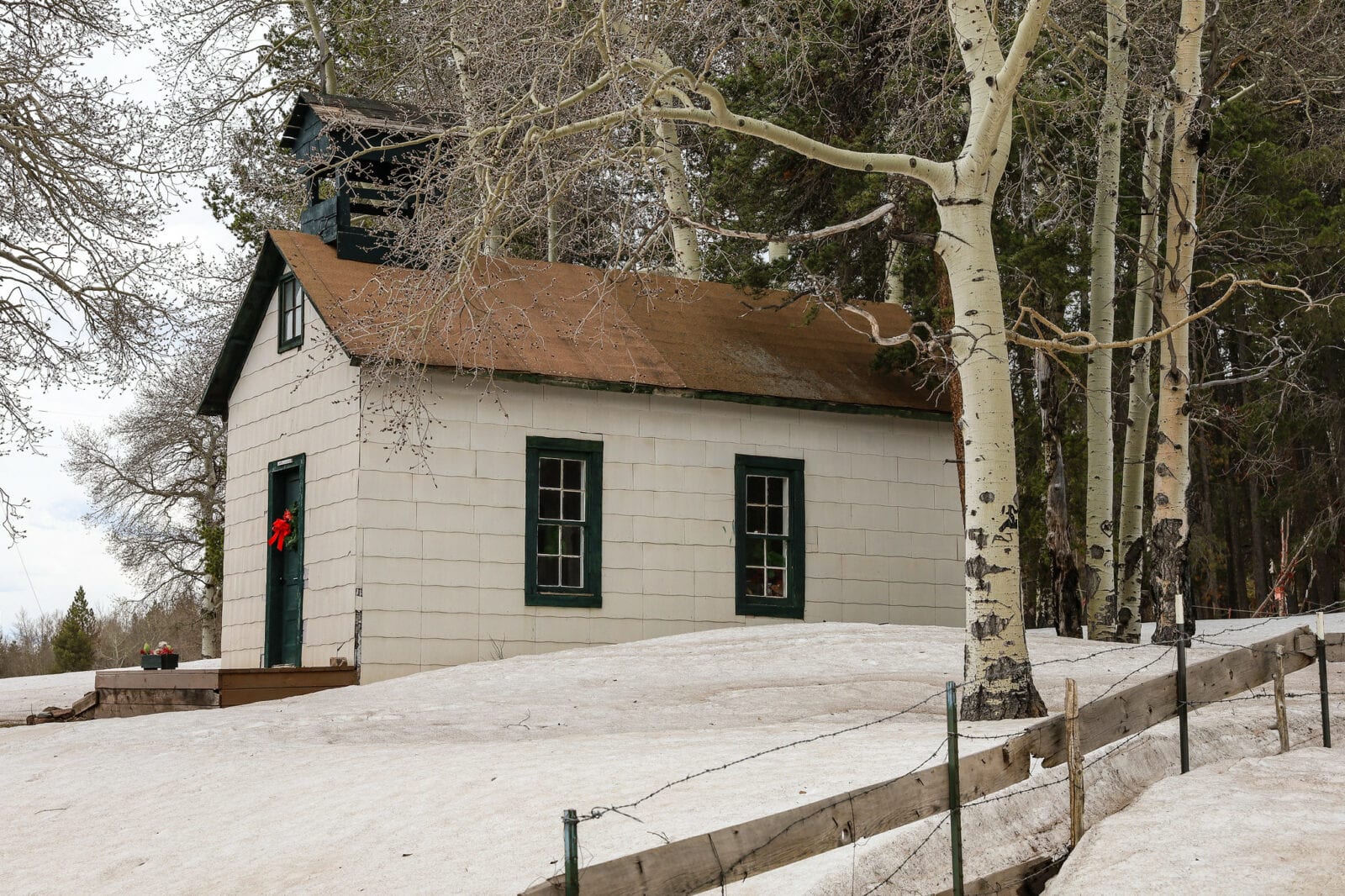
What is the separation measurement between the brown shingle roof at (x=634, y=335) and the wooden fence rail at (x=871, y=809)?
28.2 feet

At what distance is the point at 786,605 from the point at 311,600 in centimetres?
578

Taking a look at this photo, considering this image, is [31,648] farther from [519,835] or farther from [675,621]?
[519,835]

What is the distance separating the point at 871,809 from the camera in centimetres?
618

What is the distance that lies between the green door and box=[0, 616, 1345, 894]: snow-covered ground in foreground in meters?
2.66

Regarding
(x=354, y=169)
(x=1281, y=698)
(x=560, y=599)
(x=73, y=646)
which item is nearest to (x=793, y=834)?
(x=1281, y=698)

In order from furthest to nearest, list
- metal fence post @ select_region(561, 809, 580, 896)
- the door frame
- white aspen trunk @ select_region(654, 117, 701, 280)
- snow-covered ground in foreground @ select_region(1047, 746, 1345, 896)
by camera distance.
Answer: the door frame < white aspen trunk @ select_region(654, 117, 701, 280) < snow-covered ground in foreground @ select_region(1047, 746, 1345, 896) < metal fence post @ select_region(561, 809, 580, 896)

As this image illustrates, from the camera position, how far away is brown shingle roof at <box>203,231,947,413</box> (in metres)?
16.7

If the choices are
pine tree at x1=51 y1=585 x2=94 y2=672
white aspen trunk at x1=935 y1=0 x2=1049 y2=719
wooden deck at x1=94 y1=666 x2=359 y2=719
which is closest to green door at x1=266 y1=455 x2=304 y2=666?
wooden deck at x1=94 y1=666 x2=359 y2=719

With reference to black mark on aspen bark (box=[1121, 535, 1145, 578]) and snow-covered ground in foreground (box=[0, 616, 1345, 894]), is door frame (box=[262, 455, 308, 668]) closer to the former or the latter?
snow-covered ground in foreground (box=[0, 616, 1345, 894])

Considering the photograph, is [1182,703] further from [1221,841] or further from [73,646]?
[73,646]

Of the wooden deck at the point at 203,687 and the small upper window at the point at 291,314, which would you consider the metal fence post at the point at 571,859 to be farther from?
the small upper window at the point at 291,314

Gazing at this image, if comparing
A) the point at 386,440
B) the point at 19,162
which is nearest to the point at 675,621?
the point at 386,440

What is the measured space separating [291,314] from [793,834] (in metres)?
13.6

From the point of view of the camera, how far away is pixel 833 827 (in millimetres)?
5992
